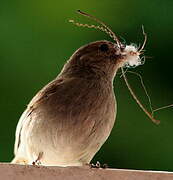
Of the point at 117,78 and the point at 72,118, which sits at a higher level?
the point at 117,78

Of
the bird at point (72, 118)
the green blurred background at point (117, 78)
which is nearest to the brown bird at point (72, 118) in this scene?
the bird at point (72, 118)

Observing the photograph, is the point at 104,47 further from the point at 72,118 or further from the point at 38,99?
the point at 72,118

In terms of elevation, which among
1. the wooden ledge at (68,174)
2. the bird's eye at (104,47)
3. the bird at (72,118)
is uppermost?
the bird's eye at (104,47)

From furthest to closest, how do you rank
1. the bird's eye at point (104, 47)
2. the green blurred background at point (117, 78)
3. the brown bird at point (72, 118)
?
the green blurred background at point (117, 78) → the bird's eye at point (104, 47) → the brown bird at point (72, 118)

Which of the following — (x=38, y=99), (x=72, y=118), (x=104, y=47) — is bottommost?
(x=72, y=118)

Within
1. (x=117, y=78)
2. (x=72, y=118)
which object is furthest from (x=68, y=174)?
(x=117, y=78)

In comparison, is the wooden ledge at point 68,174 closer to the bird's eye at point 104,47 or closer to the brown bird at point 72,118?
the brown bird at point 72,118

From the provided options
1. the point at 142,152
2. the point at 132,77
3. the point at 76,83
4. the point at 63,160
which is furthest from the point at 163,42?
the point at 63,160

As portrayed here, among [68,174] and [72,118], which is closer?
[68,174]
